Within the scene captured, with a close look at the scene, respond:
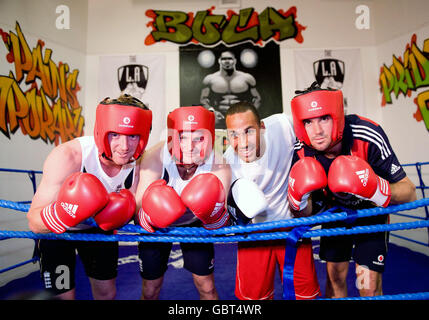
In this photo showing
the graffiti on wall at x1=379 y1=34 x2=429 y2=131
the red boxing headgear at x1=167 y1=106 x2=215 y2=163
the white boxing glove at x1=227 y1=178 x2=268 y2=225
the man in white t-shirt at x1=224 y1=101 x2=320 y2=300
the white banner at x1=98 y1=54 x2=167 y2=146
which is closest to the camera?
the white boxing glove at x1=227 y1=178 x2=268 y2=225

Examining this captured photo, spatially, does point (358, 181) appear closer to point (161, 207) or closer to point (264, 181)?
point (264, 181)

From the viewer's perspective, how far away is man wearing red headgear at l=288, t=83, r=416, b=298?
0.86 meters

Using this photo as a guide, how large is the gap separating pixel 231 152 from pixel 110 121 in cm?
65

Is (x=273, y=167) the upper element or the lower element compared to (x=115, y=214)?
upper

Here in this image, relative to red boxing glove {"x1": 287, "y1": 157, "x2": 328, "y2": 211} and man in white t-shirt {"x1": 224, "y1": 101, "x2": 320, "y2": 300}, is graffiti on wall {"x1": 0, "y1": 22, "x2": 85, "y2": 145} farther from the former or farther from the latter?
red boxing glove {"x1": 287, "y1": 157, "x2": 328, "y2": 211}

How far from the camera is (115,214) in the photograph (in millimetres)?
880

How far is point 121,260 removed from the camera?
2848mm

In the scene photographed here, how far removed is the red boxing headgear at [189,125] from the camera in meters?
1.06

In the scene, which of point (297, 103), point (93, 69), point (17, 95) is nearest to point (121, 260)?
point (17, 95)

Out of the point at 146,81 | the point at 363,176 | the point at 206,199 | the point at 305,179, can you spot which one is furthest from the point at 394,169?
the point at 146,81

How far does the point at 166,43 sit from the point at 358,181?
3.52 m

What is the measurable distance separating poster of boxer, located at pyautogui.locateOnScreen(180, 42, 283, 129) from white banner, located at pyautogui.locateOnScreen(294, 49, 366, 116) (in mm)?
356

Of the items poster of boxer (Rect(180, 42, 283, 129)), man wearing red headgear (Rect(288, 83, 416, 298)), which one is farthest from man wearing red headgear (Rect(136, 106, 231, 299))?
poster of boxer (Rect(180, 42, 283, 129))
